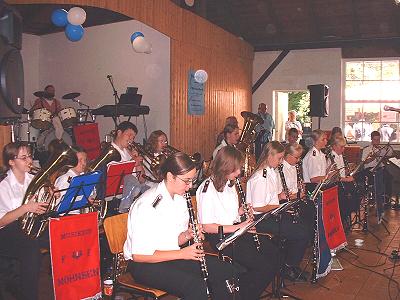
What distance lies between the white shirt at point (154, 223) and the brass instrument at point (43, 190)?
3.34 feet

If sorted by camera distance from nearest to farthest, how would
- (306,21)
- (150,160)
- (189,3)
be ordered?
(150,160), (189,3), (306,21)

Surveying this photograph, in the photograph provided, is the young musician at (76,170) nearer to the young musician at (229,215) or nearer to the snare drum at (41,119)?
the young musician at (229,215)

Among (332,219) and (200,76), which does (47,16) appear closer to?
(200,76)

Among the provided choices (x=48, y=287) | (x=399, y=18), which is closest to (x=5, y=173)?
(x=48, y=287)

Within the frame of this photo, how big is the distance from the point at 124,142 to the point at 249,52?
31.8 ft

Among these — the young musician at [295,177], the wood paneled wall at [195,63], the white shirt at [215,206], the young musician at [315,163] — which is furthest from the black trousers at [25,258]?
the wood paneled wall at [195,63]

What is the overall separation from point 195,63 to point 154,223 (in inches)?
330

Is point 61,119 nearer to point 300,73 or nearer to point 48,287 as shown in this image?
point 48,287

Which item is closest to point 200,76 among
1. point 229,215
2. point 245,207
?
point 245,207

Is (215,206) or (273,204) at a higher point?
(215,206)

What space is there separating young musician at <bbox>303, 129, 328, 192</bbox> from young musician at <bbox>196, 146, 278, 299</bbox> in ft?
9.30

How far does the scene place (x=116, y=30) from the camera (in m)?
11.1

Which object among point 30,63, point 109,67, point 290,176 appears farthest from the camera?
point 30,63

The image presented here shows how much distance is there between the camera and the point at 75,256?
13.8ft
